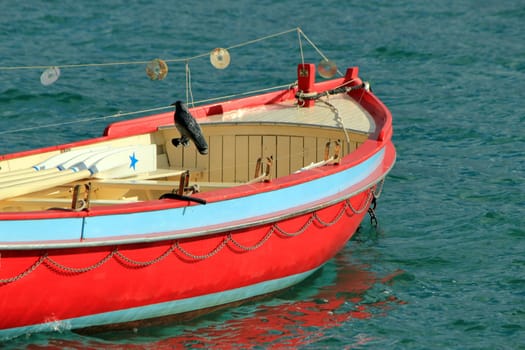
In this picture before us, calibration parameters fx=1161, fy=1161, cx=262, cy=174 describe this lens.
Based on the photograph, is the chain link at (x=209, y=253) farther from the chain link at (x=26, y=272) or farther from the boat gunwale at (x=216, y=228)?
the chain link at (x=26, y=272)

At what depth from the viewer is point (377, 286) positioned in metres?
13.6

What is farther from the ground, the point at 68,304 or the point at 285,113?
the point at 285,113

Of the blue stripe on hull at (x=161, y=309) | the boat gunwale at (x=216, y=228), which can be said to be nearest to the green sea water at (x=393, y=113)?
the blue stripe on hull at (x=161, y=309)

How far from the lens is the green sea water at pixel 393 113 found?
40.6 feet

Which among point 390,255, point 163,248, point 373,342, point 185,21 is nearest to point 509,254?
point 390,255

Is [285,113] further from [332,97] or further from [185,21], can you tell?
[185,21]

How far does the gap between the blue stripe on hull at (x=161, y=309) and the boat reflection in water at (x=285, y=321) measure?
0.15 m

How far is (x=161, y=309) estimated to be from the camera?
1174cm

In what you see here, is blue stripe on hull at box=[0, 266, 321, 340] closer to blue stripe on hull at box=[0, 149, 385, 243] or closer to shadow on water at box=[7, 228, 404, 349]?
shadow on water at box=[7, 228, 404, 349]

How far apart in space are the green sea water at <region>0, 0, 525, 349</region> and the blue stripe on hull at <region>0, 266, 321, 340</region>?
15 centimetres

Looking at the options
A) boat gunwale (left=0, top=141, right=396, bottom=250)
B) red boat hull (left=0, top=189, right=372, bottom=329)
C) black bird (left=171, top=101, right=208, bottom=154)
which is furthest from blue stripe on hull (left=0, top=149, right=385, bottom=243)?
black bird (left=171, top=101, right=208, bottom=154)

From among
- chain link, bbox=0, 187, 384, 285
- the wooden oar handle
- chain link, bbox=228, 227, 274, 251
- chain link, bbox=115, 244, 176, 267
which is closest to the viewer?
chain link, bbox=0, 187, 384, 285

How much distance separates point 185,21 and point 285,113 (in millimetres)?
14615

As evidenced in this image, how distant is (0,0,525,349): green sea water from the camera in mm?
12375
